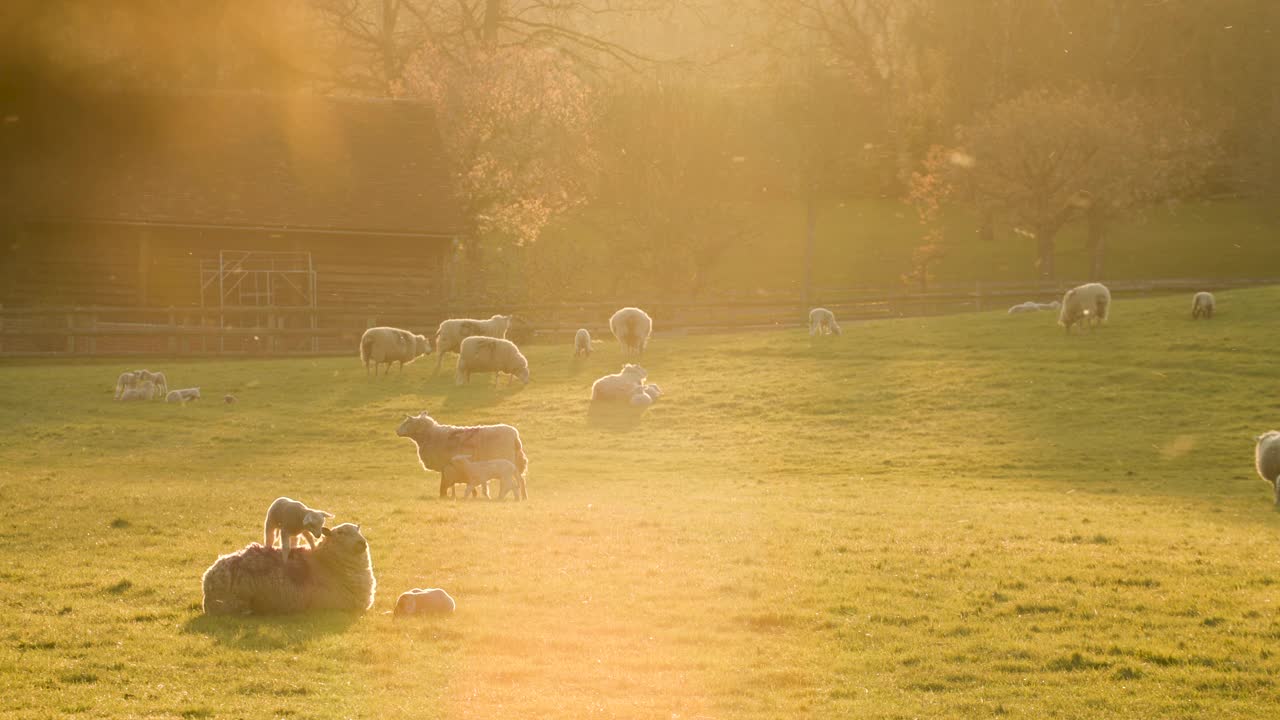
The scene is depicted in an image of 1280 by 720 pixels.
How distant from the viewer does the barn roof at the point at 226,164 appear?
43.6 meters

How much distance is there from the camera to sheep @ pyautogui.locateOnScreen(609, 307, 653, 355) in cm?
3472

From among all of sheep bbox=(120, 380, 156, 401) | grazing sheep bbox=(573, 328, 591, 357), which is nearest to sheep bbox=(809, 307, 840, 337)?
grazing sheep bbox=(573, 328, 591, 357)

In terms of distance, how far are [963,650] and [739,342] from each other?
92.5ft

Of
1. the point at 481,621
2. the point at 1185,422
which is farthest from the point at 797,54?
the point at 481,621

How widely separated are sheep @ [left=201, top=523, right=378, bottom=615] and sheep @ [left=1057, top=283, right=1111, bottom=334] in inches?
1099

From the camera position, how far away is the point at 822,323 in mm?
38844

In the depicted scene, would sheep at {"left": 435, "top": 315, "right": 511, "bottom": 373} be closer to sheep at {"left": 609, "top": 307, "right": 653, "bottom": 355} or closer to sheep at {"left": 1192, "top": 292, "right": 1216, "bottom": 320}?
sheep at {"left": 609, "top": 307, "right": 653, "bottom": 355}

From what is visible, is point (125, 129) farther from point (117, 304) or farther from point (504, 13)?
point (504, 13)

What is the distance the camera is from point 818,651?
9.92 meters

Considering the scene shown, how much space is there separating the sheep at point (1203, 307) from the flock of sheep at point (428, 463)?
26 mm

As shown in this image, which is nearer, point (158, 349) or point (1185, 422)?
point (1185, 422)

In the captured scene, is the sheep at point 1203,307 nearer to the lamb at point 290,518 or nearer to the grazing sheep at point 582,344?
the grazing sheep at point 582,344

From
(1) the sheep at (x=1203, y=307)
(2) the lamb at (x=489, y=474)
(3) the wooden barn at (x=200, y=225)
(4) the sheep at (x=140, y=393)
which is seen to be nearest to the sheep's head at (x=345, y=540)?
(2) the lamb at (x=489, y=474)

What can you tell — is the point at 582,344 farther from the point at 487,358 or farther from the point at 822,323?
the point at 822,323
